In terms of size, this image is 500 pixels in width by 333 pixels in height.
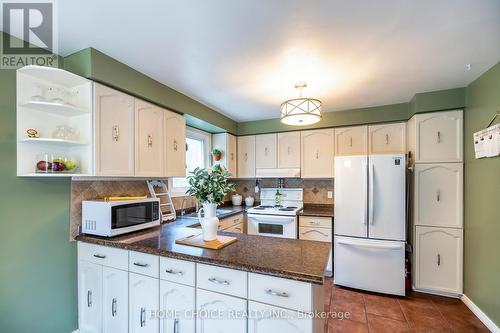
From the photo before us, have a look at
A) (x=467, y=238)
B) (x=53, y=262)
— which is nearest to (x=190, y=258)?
(x=53, y=262)

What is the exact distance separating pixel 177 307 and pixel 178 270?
0.84 ft

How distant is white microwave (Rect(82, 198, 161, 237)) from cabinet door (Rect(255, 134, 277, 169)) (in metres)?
2.20

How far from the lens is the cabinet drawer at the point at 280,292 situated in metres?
1.24

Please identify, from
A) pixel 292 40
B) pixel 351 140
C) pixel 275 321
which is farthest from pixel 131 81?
pixel 351 140

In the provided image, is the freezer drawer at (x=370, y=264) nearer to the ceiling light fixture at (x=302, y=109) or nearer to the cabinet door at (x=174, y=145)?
the ceiling light fixture at (x=302, y=109)

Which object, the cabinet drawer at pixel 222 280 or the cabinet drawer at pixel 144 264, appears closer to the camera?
the cabinet drawer at pixel 222 280

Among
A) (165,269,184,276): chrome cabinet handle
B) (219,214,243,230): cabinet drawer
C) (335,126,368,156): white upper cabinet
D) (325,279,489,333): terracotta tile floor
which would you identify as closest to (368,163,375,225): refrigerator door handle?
(335,126,368,156): white upper cabinet

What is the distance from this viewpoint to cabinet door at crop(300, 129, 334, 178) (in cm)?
360

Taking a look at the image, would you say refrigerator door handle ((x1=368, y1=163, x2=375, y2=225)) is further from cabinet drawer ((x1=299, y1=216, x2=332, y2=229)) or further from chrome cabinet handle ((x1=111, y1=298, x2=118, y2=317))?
chrome cabinet handle ((x1=111, y1=298, x2=118, y2=317))

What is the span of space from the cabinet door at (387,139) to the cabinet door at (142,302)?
318 centimetres

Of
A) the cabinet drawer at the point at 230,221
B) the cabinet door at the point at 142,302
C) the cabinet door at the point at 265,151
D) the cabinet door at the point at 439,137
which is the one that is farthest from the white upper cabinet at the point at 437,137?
the cabinet door at the point at 142,302

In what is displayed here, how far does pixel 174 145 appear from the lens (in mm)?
2738

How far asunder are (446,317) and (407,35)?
105 inches

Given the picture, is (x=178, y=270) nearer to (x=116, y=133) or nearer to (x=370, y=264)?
(x=116, y=133)
